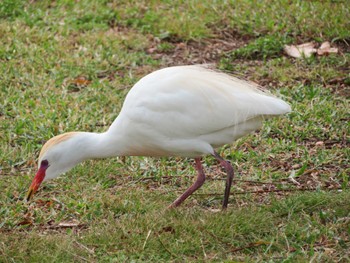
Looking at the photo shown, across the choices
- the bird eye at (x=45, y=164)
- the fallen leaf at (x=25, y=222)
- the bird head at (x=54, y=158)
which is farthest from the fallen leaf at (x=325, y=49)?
the fallen leaf at (x=25, y=222)

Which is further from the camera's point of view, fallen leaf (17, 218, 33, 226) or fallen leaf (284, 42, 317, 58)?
fallen leaf (284, 42, 317, 58)

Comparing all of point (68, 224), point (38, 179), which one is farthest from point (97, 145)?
point (68, 224)

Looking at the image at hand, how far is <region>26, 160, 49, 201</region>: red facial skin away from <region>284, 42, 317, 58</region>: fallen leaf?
3.62 m

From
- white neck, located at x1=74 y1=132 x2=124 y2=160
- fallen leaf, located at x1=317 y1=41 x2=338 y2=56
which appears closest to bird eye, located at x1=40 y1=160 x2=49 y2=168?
white neck, located at x1=74 y1=132 x2=124 y2=160

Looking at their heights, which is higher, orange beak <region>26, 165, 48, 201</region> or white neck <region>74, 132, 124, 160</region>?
white neck <region>74, 132, 124, 160</region>

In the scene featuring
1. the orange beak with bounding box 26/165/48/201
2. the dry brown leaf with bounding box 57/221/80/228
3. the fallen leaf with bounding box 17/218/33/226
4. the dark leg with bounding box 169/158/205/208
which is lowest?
the dry brown leaf with bounding box 57/221/80/228

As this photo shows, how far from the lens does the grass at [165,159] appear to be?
5125 mm

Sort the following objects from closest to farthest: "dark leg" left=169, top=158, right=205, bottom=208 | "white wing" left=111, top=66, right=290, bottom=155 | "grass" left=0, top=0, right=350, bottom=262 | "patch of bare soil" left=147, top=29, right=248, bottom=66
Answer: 1. "grass" left=0, top=0, right=350, bottom=262
2. "white wing" left=111, top=66, right=290, bottom=155
3. "dark leg" left=169, top=158, right=205, bottom=208
4. "patch of bare soil" left=147, top=29, right=248, bottom=66

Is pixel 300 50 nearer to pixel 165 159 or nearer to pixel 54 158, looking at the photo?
pixel 165 159

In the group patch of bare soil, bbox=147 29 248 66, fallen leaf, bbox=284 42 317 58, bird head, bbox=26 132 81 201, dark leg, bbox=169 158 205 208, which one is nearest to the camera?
bird head, bbox=26 132 81 201

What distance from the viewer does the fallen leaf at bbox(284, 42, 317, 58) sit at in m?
8.36

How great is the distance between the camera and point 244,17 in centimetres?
919

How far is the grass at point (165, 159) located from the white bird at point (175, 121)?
386 mm

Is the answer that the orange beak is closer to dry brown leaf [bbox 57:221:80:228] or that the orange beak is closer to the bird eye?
the bird eye
